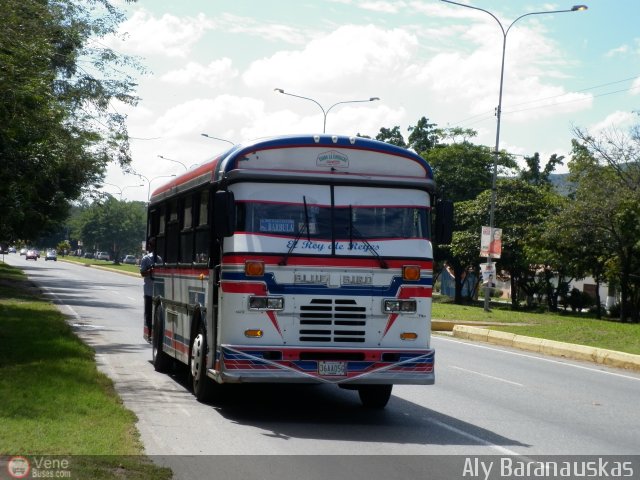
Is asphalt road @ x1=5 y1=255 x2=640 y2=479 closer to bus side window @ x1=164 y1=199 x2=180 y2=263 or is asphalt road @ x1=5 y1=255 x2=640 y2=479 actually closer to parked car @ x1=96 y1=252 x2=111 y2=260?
bus side window @ x1=164 y1=199 x2=180 y2=263

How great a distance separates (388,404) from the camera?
13477mm

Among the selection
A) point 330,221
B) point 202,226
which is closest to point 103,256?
point 202,226

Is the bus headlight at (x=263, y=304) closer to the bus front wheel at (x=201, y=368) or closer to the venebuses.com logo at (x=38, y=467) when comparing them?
the bus front wheel at (x=201, y=368)

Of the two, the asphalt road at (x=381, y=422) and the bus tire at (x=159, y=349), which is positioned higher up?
the bus tire at (x=159, y=349)

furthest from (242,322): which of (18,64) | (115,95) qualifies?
(115,95)

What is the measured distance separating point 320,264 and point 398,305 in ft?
3.39

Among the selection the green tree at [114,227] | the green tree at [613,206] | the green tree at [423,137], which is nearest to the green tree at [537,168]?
the green tree at [423,137]

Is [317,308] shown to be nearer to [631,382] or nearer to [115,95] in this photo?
[631,382]

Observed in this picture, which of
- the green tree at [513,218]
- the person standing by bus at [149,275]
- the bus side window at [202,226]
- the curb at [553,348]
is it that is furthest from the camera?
the green tree at [513,218]

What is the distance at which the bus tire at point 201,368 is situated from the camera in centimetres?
1245

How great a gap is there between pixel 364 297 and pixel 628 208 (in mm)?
38635

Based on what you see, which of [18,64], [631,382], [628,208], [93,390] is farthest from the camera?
[628,208]

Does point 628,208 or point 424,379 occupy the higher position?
point 628,208

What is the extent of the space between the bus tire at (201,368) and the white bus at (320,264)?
0.31 metres
